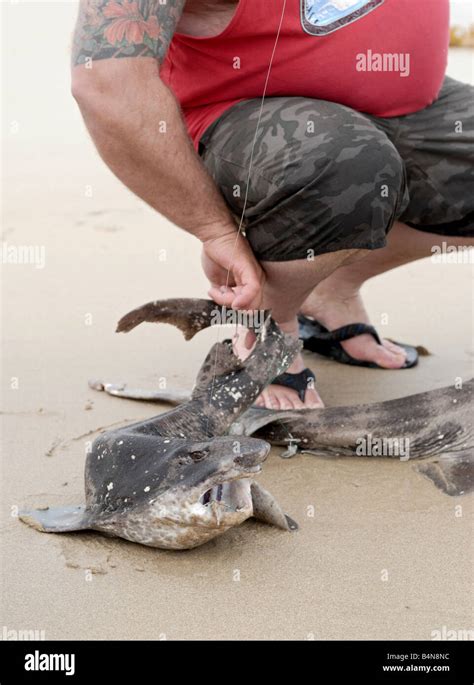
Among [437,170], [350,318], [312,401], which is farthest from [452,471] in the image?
[437,170]

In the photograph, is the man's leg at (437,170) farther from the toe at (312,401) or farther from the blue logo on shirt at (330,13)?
the toe at (312,401)

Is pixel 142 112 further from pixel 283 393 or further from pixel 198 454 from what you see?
pixel 283 393

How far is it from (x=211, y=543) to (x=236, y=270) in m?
1.05

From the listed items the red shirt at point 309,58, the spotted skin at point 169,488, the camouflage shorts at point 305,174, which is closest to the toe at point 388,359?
the camouflage shorts at point 305,174

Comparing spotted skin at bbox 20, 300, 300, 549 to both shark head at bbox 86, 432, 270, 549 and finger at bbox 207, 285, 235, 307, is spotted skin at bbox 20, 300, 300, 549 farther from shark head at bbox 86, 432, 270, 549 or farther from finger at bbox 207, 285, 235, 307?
finger at bbox 207, 285, 235, 307

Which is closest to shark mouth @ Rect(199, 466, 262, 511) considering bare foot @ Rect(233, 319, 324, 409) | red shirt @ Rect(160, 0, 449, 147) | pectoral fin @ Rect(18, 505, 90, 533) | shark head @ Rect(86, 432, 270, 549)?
shark head @ Rect(86, 432, 270, 549)

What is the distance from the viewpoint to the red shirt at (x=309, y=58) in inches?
133

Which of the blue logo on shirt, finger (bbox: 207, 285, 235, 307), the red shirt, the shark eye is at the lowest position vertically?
the shark eye

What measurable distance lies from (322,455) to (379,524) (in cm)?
55

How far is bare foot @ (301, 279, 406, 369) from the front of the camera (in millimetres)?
4270

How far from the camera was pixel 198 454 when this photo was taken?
8.63ft

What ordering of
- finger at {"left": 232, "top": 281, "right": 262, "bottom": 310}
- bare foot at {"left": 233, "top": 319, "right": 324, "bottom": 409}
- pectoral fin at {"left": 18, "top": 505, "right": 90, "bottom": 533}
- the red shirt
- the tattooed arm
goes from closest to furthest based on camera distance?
pectoral fin at {"left": 18, "top": 505, "right": 90, "bottom": 533} → the tattooed arm → finger at {"left": 232, "top": 281, "right": 262, "bottom": 310} → the red shirt → bare foot at {"left": 233, "top": 319, "right": 324, "bottom": 409}

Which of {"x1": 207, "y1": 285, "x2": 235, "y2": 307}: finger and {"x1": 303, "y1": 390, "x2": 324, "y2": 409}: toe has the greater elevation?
{"x1": 207, "y1": 285, "x2": 235, "y2": 307}: finger

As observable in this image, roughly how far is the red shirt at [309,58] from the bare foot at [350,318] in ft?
3.16
